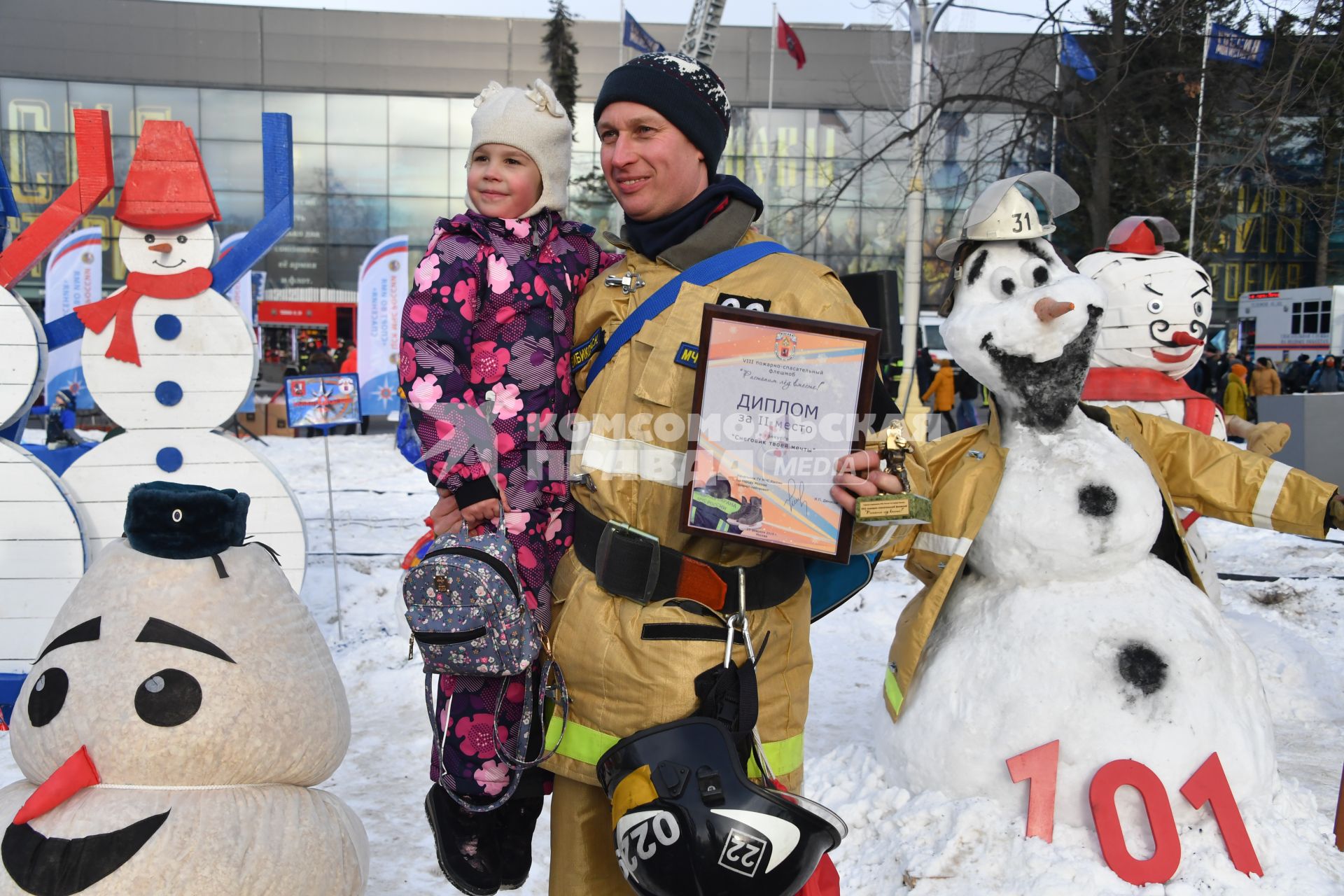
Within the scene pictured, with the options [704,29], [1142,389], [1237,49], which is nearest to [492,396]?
[1142,389]

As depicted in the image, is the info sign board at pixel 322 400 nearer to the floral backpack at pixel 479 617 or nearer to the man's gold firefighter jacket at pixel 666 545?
the floral backpack at pixel 479 617

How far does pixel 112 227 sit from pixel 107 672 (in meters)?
31.9

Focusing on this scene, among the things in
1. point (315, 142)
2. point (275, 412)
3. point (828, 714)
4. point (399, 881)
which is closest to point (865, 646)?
point (828, 714)

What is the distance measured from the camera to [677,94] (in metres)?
2.01

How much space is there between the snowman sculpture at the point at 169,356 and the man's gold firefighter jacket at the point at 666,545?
12.0ft

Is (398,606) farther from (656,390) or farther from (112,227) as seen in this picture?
(112,227)

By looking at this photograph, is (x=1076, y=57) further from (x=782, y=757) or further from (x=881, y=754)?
(x=782, y=757)

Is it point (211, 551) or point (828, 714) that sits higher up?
point (211, 551)

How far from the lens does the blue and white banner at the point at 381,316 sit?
14.1 m

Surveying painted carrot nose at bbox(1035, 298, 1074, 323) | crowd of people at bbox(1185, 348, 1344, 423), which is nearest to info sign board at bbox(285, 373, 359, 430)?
painted carrot nose at bbox(1035, 298, 1074, 323)

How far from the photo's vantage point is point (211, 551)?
2.23m

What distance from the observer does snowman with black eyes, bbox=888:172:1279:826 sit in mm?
3184

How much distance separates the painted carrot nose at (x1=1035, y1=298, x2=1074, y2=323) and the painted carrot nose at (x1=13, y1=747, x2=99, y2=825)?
Answer: 2661mm

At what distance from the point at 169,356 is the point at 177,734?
3.48 metres
